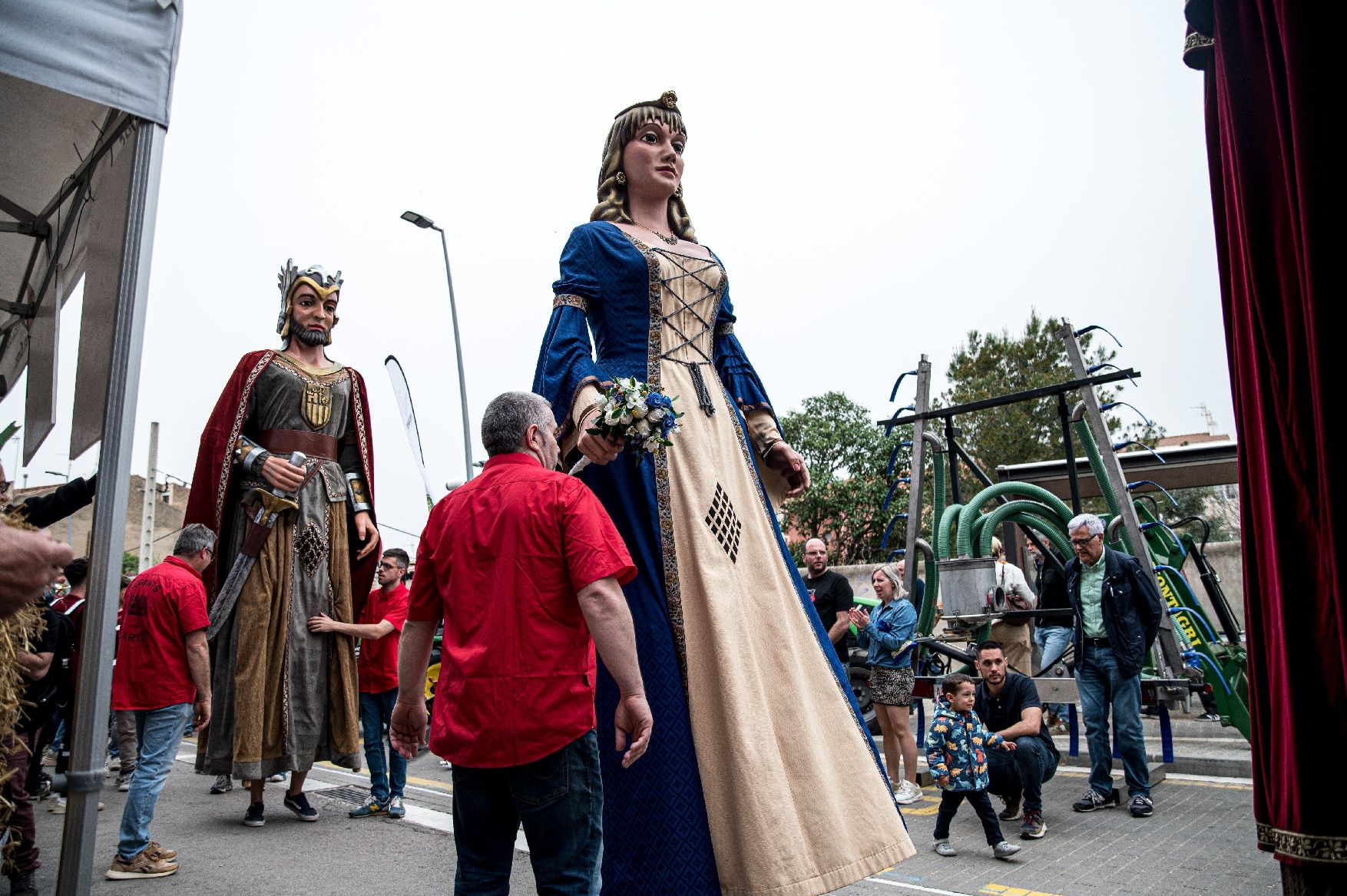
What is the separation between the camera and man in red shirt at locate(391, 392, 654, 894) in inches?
94.3

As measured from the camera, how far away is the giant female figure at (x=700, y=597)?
2.49m

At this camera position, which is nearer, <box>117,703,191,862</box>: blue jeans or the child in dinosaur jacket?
<box>117,703,191,862</box>: blue jeans

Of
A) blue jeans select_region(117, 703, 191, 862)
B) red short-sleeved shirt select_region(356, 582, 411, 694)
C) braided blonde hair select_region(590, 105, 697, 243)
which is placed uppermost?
braided blonde hair select_region(590, 105, 697, 243)

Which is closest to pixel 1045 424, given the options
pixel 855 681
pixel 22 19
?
pixel 855 681

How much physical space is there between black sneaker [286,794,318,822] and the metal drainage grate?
2.01ft

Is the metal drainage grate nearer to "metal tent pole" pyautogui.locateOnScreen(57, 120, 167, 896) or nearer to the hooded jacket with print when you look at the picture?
the hooded jacket with print

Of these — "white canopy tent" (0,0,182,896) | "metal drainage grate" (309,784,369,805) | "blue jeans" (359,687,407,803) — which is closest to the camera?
"white canopy tent" (0,0,182,896)

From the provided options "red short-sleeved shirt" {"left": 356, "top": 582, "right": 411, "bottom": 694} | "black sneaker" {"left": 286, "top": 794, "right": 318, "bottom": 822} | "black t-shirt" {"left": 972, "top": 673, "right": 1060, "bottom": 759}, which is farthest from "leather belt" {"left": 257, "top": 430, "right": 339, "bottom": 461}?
"black t-shirt" {"left": 972, "top": 673, "right": 1060, "bottom": 759}

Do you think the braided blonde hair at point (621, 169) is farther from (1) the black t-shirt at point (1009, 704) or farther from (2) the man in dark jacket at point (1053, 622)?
(2) the man in dark jacket at point (1053, 622)

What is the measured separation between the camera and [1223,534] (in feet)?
107

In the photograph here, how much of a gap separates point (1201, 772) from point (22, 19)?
835cm

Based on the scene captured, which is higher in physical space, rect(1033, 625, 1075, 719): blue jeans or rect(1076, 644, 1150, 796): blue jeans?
rect(1033, 625, 1075, 719): blue jeans

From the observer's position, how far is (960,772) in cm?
512

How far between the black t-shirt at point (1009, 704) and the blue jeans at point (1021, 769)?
24cm
